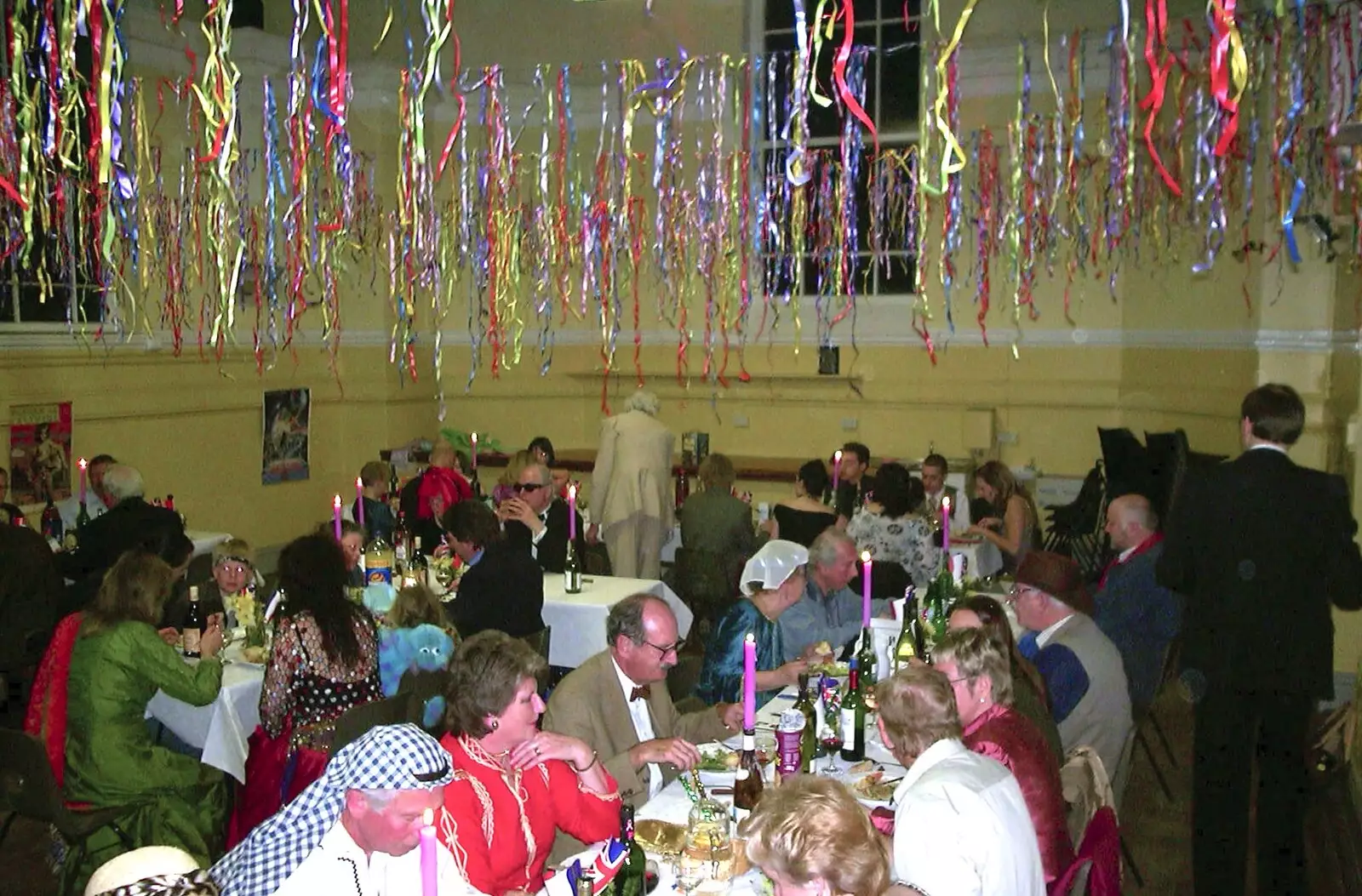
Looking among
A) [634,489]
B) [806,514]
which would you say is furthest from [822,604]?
[634,489]

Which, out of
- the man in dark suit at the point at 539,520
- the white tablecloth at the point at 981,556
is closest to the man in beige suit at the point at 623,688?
the man in dark suit at the point at 539,520

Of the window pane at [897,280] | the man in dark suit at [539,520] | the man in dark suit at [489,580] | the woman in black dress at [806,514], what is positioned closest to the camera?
the man in dark suit at [489,580]

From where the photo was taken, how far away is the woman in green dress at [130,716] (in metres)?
3.63

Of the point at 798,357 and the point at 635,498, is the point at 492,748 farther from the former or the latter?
the point at 798,357

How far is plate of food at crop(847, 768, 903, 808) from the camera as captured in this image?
2984 mm

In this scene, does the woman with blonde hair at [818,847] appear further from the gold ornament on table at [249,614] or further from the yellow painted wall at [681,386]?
the yellow painted wall at [681,386]

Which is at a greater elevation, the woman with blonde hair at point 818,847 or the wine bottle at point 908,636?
the woman with blonde hair at point 818,847

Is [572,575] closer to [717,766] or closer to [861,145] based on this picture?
[717,766]

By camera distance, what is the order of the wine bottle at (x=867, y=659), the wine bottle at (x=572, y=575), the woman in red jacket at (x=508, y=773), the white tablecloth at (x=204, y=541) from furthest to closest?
1. the white tablecloth at (x=204, y=541)
2. the wine bottle at (x=572, y=575)
3. the wine bottle at (x=867, y=659)
4. the woman in red jacket at (x=508, y=773)

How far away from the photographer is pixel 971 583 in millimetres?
5355

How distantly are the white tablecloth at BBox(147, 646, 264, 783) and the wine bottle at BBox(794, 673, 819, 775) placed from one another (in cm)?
198

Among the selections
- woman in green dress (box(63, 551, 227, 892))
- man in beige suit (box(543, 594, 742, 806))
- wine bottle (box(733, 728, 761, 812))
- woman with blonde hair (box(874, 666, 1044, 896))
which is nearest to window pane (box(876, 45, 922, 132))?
man in beige suit (box(543, 594, 742, 806))

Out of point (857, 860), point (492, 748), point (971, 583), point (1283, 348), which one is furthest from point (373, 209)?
point (857, 860)

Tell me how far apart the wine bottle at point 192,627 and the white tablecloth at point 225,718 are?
0.15 m
